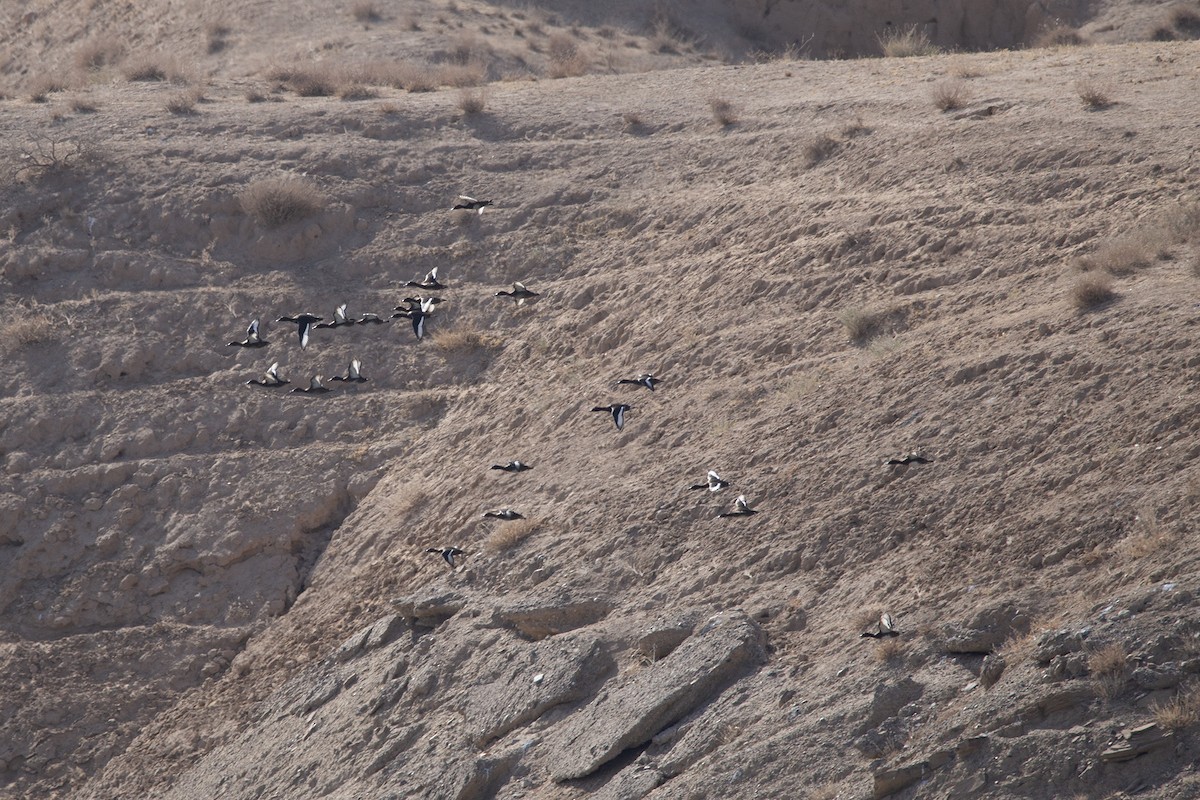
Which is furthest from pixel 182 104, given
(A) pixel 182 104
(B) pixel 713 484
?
(B) pixel 713 484

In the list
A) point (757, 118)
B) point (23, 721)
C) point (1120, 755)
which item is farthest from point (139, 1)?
point (1120, 755)

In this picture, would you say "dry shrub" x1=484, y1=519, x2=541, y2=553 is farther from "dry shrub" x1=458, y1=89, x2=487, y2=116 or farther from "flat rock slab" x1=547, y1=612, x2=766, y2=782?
"dry shrub" x1=458, y1=89, x2=487, y2=116

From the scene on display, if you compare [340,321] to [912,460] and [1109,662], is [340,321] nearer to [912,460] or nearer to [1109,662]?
[912,460]

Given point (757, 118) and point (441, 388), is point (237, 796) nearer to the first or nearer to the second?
point (441, 388)

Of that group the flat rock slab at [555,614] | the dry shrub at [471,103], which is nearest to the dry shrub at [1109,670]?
the flat rock slab at [555,614]

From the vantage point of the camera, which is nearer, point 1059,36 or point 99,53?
point 1059,36
